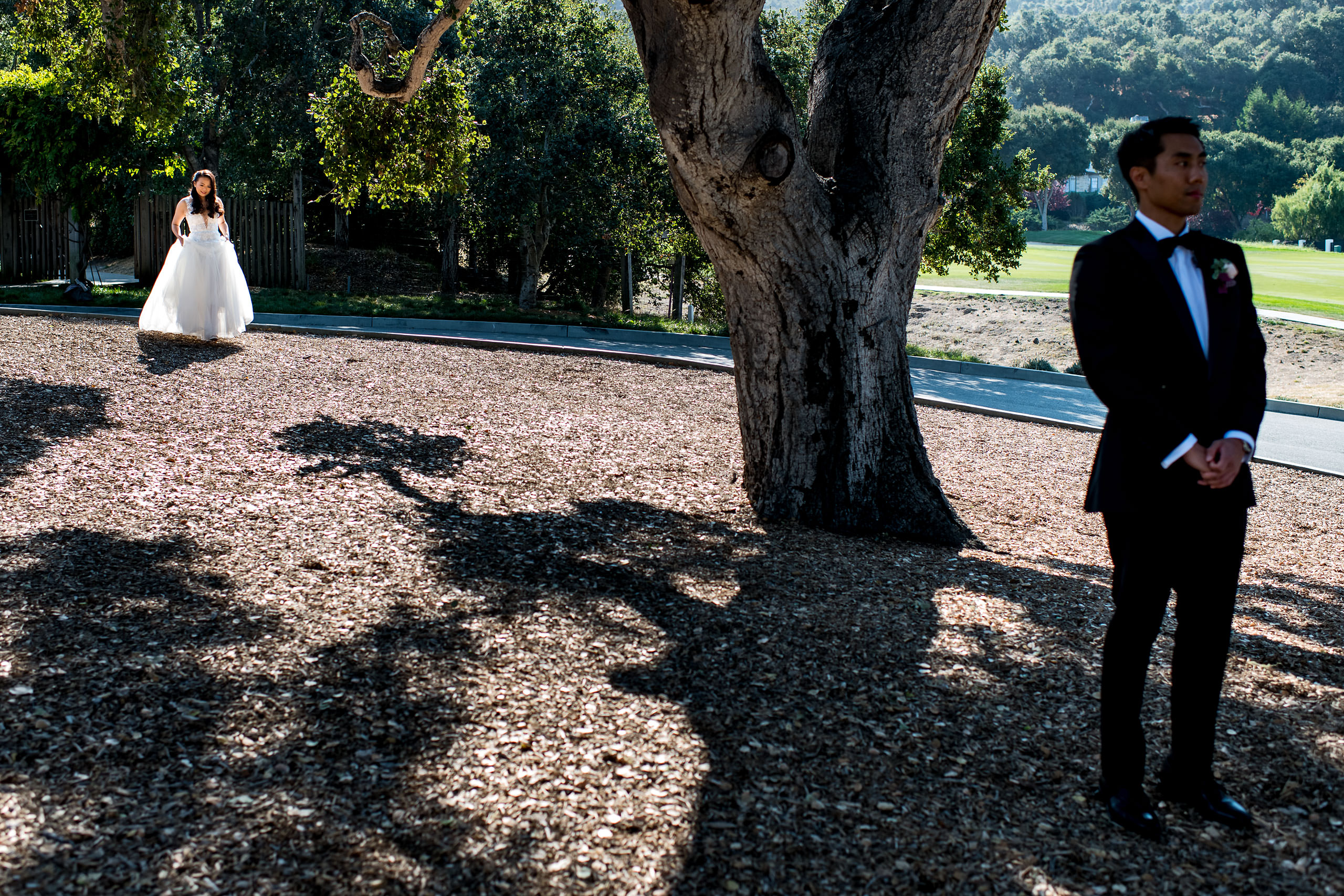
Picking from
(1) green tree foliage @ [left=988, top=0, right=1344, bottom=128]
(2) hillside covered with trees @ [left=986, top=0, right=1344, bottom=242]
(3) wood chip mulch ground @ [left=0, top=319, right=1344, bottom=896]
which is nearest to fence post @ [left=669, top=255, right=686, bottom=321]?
(3) wood chip mulch ground @ [left=0, top=319, right=1344, bottom=896]

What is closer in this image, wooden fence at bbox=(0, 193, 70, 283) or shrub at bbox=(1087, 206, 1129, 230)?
wooden fence at bbox=(0, 193, 70, 283)

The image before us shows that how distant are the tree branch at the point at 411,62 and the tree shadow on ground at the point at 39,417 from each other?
3.15 metres

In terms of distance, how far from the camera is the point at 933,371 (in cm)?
1603

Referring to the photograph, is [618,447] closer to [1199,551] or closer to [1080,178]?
[1199,551]

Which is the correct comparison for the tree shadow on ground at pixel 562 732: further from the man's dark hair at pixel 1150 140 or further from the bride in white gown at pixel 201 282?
the bride in white gown at pixel 201 282

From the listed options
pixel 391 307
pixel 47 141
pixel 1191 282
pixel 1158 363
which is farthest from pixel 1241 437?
pixel 47 141

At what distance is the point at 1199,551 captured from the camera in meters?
2.99

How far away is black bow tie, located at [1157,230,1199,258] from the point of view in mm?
2988

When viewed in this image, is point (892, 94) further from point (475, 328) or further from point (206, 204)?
point (475, 328)

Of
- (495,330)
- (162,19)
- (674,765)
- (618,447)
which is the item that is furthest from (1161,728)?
(495,330)

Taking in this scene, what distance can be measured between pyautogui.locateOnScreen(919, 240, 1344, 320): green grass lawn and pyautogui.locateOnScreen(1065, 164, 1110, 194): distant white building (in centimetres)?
6095

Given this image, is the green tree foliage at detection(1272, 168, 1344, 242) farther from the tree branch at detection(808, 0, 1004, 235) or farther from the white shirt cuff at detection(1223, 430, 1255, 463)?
the white shirt cuff at detection(1223, 430, 1255, 463)

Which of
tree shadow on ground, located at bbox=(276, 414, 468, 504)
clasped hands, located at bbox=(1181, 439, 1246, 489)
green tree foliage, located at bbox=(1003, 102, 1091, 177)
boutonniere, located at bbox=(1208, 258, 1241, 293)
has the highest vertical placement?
green tree foliage, located at bbox=(1003, 102, 1091, 177)

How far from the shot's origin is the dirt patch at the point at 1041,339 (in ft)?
60.1
